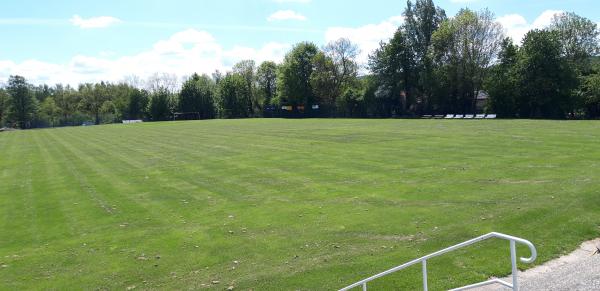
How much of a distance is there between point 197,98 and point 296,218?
11595 cm

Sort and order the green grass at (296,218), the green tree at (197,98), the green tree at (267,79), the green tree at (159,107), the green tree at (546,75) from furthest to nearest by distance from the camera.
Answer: the green tree at (267,79)
the green tree at (197,98)
the green tree at (159,107)
the green tree at (546,75)
the green grass at (296,218)

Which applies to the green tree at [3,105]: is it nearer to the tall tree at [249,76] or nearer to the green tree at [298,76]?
the tall tree at [249,76]

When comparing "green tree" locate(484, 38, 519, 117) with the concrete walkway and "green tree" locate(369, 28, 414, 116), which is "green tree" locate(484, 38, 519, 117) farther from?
the concrete walkway

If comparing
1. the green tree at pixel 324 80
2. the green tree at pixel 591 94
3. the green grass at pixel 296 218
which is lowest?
the green grass at pixel 296 218

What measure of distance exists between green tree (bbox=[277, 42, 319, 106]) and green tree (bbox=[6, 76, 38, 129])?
236ft

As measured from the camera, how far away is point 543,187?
45.6ft

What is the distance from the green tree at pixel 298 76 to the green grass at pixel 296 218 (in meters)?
81.2

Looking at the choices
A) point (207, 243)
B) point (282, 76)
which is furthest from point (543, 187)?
point (282, 76)

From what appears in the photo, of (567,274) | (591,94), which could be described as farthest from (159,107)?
(567,274)

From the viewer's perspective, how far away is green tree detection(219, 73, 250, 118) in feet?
395

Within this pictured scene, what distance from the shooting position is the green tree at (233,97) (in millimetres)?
120438

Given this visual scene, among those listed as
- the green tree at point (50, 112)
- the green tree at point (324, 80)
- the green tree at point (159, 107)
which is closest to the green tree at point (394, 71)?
the green tree at point (324, 80)

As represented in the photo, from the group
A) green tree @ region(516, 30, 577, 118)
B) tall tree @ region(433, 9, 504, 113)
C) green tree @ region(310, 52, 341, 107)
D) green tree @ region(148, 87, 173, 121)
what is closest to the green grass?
green tree @ region(516, 30, 577, 118)

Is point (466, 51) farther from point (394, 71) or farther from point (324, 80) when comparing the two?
point (324, 80)
